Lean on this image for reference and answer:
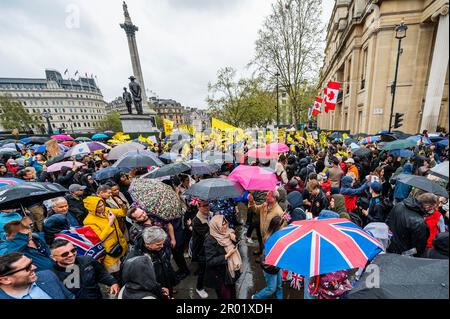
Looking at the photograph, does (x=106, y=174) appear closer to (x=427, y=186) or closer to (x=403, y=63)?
(x=427, y=186)

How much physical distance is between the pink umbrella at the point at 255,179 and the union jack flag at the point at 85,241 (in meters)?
2.33

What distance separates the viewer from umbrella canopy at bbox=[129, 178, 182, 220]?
287cm

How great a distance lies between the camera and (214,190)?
3.07 metres

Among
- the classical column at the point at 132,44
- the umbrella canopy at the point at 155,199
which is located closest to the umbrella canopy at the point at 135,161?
the umbrella canopy at the point at 155,199

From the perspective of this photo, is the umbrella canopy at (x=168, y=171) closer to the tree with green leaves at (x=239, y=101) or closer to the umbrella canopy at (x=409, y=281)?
the umbrella canopy at (x=409, y=281)

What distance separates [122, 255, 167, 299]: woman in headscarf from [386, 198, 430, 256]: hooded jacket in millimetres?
3171

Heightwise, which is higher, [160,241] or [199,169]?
[199,169]

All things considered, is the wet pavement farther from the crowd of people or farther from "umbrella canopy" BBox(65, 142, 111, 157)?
"umbrella canopy" BBox(65, 142, 111, 157)

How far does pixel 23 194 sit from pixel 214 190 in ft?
8.31

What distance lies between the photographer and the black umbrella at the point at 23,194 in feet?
8.11

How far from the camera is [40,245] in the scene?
2.26m

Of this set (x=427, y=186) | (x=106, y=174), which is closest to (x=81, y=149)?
(x=106, y=174)

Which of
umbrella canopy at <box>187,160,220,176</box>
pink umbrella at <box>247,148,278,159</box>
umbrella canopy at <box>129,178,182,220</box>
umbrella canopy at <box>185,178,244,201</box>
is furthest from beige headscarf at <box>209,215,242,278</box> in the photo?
pink umbrella at <box>247,148,278,159</box>
